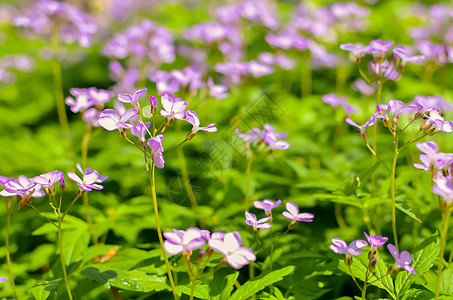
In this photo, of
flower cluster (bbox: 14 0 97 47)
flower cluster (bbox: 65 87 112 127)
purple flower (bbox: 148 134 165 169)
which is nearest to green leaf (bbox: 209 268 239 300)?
purple flower (bbox: 148 134 165 169)

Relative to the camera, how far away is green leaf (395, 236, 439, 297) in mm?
1817

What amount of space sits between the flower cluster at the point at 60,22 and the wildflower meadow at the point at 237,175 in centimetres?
2

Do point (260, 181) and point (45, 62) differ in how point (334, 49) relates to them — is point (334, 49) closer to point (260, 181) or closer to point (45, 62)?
point (260, 181)

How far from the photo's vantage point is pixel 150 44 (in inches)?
153

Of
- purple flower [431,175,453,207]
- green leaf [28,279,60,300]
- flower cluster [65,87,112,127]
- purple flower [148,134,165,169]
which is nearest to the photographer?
purple flower [431,175,453,207]

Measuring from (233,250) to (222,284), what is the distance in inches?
22.5

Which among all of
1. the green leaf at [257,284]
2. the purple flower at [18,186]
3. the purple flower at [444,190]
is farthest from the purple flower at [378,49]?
the purple flower at [18,186]

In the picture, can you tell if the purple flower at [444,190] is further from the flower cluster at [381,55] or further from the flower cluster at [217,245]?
the flower cluster at [381,55]

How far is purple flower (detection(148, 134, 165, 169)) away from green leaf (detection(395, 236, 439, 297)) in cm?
124

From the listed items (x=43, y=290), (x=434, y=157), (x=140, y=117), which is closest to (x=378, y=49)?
(x=434, y=157)

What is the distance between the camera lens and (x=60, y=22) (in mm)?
3586

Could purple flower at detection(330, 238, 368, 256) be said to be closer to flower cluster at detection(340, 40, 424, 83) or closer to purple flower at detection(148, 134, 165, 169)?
purple flower at detection(148, 134, 165, 169)

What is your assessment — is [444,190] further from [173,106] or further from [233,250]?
[173,106]

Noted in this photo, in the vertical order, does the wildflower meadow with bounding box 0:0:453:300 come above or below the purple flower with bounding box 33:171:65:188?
below
